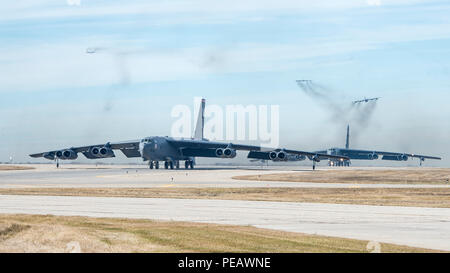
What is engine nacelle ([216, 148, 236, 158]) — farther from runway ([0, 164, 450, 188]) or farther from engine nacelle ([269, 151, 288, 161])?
runway ([0, 164, 450, 188])

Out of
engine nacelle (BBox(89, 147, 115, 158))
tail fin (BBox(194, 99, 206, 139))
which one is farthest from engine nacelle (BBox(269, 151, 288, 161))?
tail fin (BBox(194, 99, 206, 139))

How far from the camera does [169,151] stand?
88000 millimetres

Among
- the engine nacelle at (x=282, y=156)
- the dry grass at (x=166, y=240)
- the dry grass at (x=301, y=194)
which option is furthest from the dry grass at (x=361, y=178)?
the dry grass at (x=166, y=240)

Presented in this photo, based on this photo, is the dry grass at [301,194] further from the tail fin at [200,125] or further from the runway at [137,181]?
the tail fin at [200,125]

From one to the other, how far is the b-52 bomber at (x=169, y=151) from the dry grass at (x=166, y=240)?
6187 centimetres

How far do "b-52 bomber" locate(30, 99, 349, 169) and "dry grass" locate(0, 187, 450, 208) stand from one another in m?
40.5

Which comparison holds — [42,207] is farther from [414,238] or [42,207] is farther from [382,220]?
[414,238]

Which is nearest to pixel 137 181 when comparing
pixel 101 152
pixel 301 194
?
pixel 301 194

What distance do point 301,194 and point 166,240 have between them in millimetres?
22005

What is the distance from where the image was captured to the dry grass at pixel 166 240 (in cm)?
1630

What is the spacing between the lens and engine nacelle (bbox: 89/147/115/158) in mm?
86812
